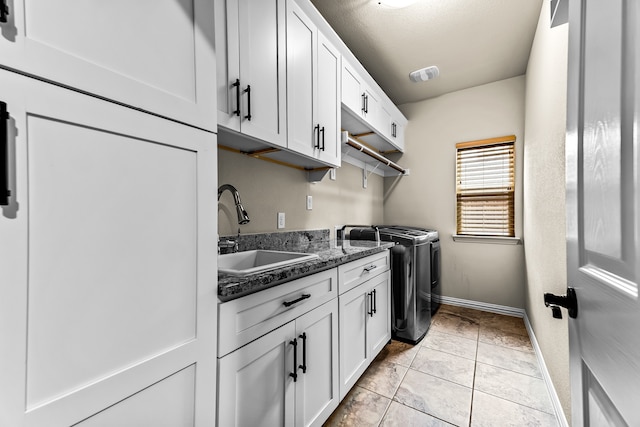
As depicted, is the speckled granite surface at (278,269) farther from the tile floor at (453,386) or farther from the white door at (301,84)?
the tile floor at (453,386)

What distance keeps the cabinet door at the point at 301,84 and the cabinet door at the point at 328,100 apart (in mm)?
62

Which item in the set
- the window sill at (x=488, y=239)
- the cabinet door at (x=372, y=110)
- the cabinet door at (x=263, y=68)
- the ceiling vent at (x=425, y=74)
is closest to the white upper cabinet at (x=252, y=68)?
the cabinet door at (x=263, y=68)

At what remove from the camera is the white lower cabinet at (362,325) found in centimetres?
155

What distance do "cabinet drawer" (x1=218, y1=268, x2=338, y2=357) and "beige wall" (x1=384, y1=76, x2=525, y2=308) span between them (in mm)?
2526

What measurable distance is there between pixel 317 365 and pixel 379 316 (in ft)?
2.82

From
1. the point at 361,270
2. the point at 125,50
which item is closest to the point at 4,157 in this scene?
the point at 125,50

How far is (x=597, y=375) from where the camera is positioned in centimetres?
56

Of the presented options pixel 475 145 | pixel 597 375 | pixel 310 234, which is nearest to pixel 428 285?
pixel 310 234

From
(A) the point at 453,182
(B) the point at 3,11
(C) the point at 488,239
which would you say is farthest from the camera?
(A) the point at 453,182

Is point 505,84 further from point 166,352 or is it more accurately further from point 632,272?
point 166,352

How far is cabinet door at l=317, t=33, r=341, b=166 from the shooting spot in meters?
1.83

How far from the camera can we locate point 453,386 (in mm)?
1792

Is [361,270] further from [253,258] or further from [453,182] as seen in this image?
[453,182]

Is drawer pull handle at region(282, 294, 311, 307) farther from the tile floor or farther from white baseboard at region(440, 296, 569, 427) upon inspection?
white baseboard at region(440, 296, 569, 427)
